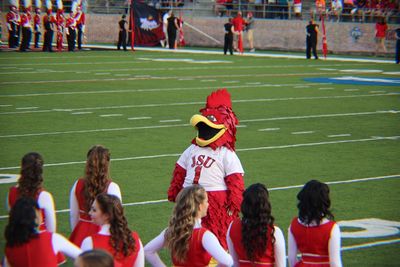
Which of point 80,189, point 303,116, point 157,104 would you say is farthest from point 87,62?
point 80,189

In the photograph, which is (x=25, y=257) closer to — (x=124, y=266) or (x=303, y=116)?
(x=124, y=266)

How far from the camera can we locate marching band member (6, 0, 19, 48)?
134ft

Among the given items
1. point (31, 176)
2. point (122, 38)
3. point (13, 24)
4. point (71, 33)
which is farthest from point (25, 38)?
point (31, 176)

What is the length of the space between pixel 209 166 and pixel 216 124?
1.15 feet

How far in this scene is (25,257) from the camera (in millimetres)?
5285

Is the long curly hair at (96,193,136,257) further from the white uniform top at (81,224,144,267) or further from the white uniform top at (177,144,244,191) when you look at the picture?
the white uniform top at (177,144,244,191)

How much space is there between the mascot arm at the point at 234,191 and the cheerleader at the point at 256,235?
95 centimetres

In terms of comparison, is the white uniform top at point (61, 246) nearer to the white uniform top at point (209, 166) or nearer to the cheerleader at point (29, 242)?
the cheerleader at point (29, 242)

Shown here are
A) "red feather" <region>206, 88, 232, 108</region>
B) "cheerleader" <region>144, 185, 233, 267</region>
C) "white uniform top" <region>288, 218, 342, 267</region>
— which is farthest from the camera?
"red feather" <region>206, 88, 232, 108</region>

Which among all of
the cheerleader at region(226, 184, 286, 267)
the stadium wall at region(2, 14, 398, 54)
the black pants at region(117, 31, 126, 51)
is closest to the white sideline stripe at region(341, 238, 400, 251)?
the cheerleader at region(226, 184, 286, 267)

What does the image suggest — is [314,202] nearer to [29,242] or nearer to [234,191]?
[234,191]

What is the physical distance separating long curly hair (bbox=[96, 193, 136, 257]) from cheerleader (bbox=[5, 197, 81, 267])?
1.01 feet

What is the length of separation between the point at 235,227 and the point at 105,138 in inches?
377

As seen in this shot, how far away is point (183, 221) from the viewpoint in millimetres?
5789
